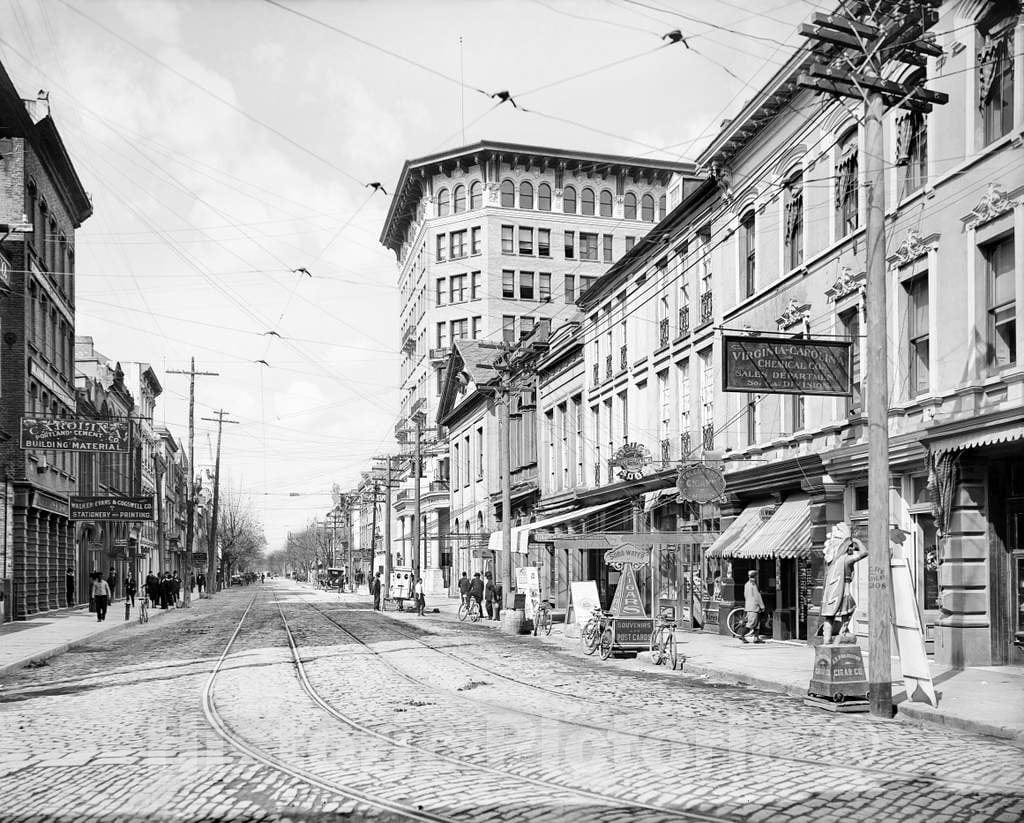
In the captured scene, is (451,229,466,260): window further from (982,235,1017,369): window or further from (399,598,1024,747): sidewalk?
(982,235,1017,369): window

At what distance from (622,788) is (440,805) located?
1.49 meters

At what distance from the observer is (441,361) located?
8262cm

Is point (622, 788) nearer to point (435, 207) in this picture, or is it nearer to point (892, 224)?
point (892, 224)

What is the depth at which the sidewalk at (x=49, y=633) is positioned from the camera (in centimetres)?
2347

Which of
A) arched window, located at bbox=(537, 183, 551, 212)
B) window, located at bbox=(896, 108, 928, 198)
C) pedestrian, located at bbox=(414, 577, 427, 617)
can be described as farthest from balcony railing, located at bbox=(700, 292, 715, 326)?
arched window, located at bbox=(537, 183, 551, 212)

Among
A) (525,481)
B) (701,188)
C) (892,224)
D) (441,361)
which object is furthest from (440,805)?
(441,361)

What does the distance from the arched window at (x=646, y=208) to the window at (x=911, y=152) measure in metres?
64.0

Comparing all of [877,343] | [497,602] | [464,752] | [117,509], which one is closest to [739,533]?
[877,343]

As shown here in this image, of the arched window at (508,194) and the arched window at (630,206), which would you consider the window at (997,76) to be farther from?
the arched window at (630,206)

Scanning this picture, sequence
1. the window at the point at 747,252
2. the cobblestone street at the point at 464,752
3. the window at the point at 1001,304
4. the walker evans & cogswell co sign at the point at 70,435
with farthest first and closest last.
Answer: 1. the walker evans & cogswell co sign at the point at 70,435
2. the window at the point at 747,252
3. the window at the point at 1001,304
4. the cobblestone street at the point at 464,752

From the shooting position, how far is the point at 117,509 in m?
39.8

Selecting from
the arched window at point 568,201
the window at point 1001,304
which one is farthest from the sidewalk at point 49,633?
the arched window at point 568,201

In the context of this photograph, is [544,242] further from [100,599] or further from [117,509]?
[100,599]

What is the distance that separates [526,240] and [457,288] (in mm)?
6123
